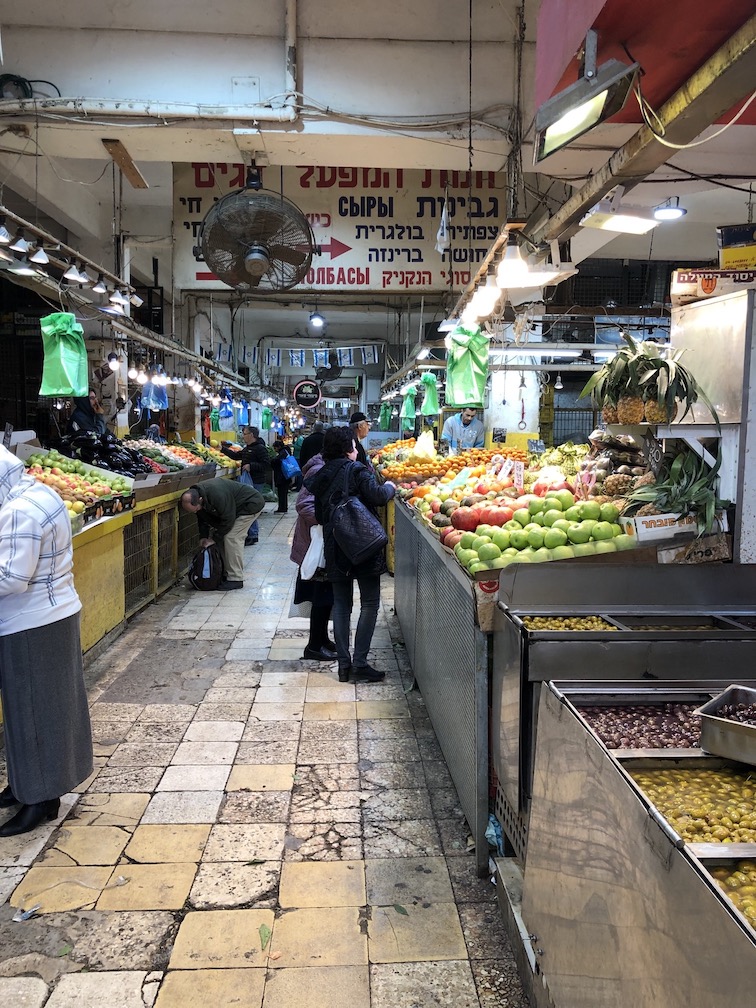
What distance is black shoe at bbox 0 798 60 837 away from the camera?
3.38 m

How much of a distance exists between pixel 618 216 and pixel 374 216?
5.48 m

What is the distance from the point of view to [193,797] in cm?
375

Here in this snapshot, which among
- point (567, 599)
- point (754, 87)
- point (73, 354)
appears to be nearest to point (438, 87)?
point (73, 354)

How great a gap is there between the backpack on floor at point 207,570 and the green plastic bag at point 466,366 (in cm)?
367

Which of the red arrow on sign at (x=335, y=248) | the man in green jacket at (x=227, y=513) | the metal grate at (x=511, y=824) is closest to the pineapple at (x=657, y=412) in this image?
the metal grate at (x=511, y=824)

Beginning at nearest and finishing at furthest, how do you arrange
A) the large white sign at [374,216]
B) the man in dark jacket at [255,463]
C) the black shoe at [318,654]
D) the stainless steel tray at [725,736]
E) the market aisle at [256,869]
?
the stainless steel tray at [725,736]
the market aisle at [256,869]
the black shoe at [318,654]
the large white sign at [374,216]
the man in dark jacket at [255,463]

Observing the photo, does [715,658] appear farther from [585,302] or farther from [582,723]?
[585,302]

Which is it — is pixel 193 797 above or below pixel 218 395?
below

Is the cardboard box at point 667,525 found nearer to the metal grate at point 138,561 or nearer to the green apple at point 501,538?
the green apple at point 501,538

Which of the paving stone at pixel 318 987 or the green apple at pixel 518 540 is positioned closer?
the paving stone at pixel 318 987

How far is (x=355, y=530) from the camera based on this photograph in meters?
5.20

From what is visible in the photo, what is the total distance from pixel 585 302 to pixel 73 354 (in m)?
10.7

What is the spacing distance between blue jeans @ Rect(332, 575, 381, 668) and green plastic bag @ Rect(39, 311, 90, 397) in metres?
2.88

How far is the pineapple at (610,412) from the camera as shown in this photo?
362cm
